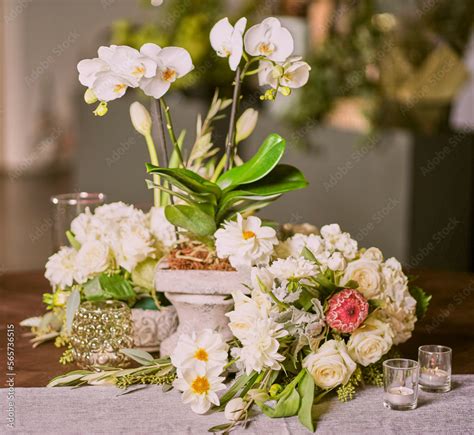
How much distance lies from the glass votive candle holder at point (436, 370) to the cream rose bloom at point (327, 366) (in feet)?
0.45

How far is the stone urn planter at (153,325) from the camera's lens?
1455 millimetres

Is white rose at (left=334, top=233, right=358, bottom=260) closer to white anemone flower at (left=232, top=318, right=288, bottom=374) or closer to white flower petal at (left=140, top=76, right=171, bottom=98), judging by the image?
white anemone flower at (left=232, top=318, right=288, bottom=374)

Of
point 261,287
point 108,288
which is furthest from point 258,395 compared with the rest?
point 108,288

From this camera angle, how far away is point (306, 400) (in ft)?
3.85

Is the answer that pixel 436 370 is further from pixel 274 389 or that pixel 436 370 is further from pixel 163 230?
pixel 163 230

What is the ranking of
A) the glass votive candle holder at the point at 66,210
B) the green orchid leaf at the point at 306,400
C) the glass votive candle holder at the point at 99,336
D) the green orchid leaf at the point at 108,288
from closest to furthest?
the green orchid leaf at the point at 306,400, the glass votive candle holder at the point at 99,336, the green orchid leaf at the point at 108,288, the glass votive candle holder at the point at 66,210

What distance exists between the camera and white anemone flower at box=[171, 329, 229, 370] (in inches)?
46.7

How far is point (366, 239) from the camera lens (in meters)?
3.82

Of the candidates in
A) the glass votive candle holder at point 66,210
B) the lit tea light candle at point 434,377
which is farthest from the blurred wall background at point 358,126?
the lit tea light candle at point 434,377

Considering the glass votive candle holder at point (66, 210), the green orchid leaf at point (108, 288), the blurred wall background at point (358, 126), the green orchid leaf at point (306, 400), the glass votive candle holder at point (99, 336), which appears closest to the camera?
the green orchid leaf at point (306, 400)

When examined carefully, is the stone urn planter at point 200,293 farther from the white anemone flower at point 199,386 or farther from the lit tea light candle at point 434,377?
the lit tea light candle at point 434,377

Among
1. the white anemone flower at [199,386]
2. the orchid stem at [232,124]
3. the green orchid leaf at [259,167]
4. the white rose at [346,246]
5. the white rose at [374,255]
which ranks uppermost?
the orchid stem at [232,124]

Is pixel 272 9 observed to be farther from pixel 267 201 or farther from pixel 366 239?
pixel 267 201

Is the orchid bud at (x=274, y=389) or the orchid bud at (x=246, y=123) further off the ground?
the orchid bud at (x=246, y=123)
